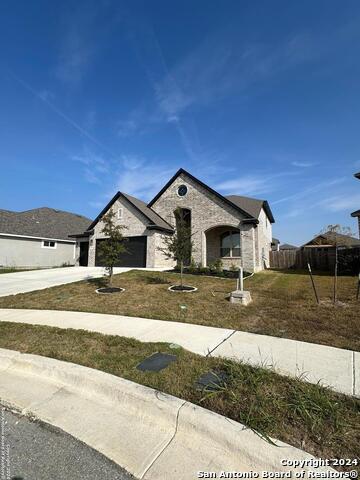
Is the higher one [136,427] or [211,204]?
[211,204]

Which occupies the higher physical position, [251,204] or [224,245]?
[251,204]

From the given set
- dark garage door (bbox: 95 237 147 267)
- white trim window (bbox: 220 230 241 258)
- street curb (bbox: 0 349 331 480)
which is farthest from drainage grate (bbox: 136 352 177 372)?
white trim window (bbox: 220 230 241 258)

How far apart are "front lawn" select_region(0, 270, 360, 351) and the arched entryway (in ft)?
25.3

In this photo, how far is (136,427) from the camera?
2.90 metres

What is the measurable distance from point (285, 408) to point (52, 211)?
3290 centimetres

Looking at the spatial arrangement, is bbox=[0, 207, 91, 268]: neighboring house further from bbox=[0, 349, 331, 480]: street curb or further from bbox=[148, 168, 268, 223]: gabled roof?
bbox=[0, 349, 331, 480]: street curb

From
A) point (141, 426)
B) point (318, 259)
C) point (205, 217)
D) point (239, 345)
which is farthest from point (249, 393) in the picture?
point (318, 259)

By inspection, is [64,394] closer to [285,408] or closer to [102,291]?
[285,408]

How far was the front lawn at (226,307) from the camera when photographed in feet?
19.4

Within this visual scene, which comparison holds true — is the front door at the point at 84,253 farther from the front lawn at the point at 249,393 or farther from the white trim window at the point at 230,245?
the front lawn at the point at 249,393

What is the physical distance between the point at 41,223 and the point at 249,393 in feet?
93.2

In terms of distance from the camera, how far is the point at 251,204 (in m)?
22.6

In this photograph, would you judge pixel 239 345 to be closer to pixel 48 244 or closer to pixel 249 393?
pixel 249 393

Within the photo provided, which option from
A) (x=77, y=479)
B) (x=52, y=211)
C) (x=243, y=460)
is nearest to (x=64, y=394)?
(x=77, y=479)
